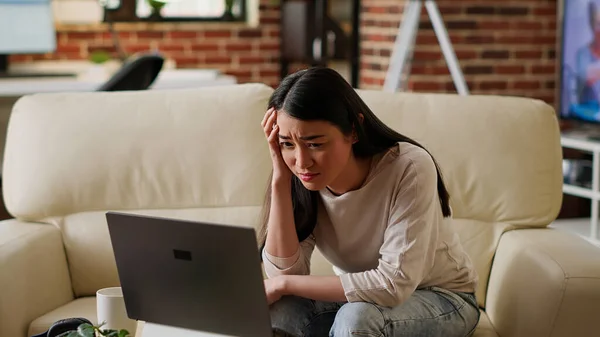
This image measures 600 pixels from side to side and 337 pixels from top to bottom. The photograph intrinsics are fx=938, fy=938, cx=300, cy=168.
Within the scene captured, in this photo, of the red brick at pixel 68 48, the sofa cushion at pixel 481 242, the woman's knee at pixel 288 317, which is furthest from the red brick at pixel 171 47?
the woman's knee at pixel 288 317

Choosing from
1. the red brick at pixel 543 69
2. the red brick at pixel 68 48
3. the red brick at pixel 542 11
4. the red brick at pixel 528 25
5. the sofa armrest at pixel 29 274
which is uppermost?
the red brick at pixel 542 11

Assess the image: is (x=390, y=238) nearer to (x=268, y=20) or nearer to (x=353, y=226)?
(x=353, y=226)

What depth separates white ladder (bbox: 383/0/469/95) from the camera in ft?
13.2

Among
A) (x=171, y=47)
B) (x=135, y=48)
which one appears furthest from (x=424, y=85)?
(x=135, y=48)

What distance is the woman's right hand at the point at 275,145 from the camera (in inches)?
72.9

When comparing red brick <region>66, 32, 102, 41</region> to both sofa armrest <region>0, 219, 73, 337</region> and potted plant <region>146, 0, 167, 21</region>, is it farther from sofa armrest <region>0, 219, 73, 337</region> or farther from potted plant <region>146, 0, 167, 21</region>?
sofa armrest <region>0, 219, 73, 337</region>

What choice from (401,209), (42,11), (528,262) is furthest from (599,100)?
(42,11)

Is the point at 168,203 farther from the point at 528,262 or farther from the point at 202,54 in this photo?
the point at 202,54

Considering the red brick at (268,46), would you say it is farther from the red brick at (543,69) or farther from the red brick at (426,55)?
the red brick at (543,69)

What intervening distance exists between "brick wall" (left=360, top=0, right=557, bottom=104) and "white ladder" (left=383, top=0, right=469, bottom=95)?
0.52ft

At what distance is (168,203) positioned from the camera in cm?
252

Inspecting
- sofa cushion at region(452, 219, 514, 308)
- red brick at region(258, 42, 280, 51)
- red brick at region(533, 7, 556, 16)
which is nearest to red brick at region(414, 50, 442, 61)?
red brick at region(533, 7, 556, 16)

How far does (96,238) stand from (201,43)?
138 inches

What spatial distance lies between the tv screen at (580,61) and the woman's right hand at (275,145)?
2107 millimetres
